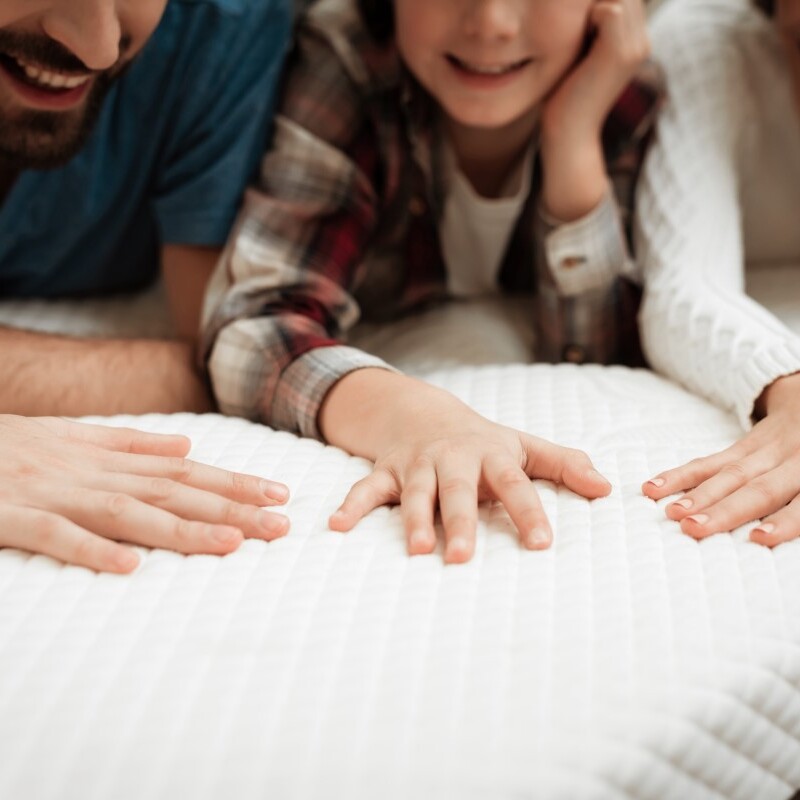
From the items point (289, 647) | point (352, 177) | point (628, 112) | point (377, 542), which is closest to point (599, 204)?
point (628, 112)

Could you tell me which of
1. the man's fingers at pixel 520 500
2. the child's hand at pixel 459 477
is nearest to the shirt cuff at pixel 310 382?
the child's hand at pixel 459 477

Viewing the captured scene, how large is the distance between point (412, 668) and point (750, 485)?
311 mm

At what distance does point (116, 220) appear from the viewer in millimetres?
1211

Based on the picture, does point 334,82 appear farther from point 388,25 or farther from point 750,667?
point 750,667

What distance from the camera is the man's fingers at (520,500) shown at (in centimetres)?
68

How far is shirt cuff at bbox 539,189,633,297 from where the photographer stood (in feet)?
3.53

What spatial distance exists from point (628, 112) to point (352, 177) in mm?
334

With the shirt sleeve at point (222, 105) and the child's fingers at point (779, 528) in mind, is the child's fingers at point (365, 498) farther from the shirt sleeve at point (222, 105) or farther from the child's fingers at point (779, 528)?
the shirt sleeve at point (222, 105)

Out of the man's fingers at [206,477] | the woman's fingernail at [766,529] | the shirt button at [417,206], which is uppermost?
the woman's fingernail at [766,529]

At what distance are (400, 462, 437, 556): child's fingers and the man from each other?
0.29 ft

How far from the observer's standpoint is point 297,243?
106 centimetres

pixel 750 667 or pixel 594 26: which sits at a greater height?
pixel 594 26

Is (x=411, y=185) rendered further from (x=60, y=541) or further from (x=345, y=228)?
(x=60, y=541)

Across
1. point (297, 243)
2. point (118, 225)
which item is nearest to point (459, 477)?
point (297, 243)
